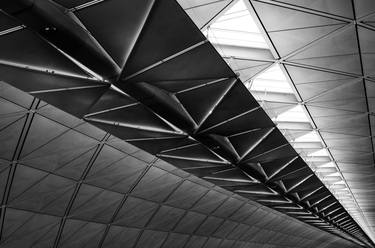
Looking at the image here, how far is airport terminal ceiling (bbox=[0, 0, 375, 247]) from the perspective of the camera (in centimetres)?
1539

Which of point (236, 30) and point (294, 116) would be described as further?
point (294, 116)

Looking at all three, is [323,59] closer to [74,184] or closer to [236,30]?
[236,30]

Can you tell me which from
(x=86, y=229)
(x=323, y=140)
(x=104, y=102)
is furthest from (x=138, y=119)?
(x=323, y=140)

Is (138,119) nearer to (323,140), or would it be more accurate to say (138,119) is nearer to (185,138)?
(185,138)

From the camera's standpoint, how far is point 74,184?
3095 centimetres

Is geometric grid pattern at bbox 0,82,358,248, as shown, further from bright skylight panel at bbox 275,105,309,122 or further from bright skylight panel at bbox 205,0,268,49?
bright skylight panel at bbox 275,105,309,122

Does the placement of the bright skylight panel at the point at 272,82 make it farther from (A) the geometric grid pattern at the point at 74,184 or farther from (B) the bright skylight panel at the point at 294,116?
(A) the geometric grid pattern at the point at 74,184

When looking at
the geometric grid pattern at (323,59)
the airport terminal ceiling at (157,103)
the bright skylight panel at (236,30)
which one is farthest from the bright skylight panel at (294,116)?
the bright skylight panel at (236,30)

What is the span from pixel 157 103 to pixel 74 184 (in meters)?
14.8

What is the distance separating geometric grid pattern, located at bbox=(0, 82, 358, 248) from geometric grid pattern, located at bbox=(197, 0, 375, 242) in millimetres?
Result: 13922

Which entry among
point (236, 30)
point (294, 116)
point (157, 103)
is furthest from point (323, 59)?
point (157, 103)

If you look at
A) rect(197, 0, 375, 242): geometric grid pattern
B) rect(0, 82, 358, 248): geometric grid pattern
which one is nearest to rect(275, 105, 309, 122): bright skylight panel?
rect(197, 0, 375, 242): geometric grid pattern

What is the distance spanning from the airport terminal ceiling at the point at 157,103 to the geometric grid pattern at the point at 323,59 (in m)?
0.08

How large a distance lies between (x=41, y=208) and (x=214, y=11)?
77.2ft
